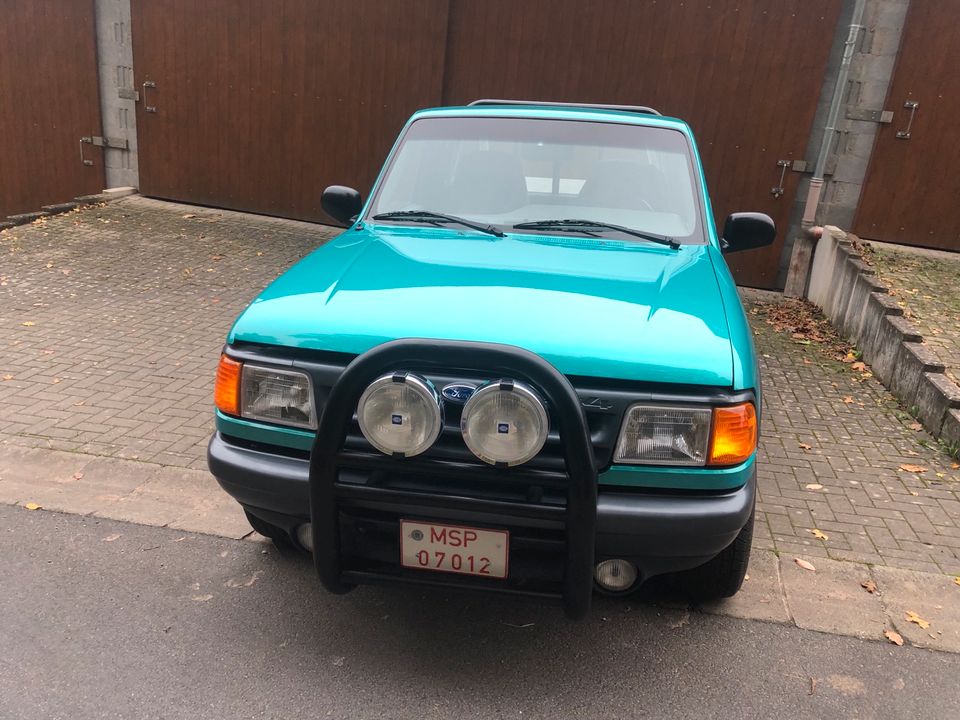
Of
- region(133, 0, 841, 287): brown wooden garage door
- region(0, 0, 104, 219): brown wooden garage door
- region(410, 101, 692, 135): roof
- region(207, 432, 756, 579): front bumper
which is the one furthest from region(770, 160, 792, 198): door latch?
region(0, 0, 104, 219): brown wooden garage door

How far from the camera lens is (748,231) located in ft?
11.8

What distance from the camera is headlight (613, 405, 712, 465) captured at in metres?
2.16

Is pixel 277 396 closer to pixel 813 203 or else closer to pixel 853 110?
pixel 813 203

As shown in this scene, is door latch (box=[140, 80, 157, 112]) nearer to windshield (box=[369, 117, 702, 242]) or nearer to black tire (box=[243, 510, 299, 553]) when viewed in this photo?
windshield (box=[369, 117, 702, 242])

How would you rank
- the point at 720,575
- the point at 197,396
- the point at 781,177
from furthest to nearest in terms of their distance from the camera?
the point at 781,177 → the point at 197,396 → the point at 720,575

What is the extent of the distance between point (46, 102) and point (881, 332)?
36.1 feet

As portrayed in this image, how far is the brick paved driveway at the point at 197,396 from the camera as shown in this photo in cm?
369

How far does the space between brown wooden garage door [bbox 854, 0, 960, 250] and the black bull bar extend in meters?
7.83

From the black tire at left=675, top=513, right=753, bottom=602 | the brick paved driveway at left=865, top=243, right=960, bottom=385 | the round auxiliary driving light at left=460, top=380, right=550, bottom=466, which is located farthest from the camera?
the brick paved driveway at left=865, top=243, right=960, bottom=385

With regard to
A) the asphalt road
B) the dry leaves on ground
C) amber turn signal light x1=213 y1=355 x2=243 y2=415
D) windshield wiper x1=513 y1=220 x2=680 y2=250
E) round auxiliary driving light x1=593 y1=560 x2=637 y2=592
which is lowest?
the asphalt road

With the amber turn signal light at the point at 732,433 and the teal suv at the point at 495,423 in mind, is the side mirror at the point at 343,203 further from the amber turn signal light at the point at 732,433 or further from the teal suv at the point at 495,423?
the amber turn signal light at the point at 732,433

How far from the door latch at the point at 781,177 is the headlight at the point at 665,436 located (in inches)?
280

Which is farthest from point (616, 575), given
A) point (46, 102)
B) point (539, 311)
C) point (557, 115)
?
point (46, 102)

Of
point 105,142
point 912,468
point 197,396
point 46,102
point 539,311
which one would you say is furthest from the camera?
point 105,142
